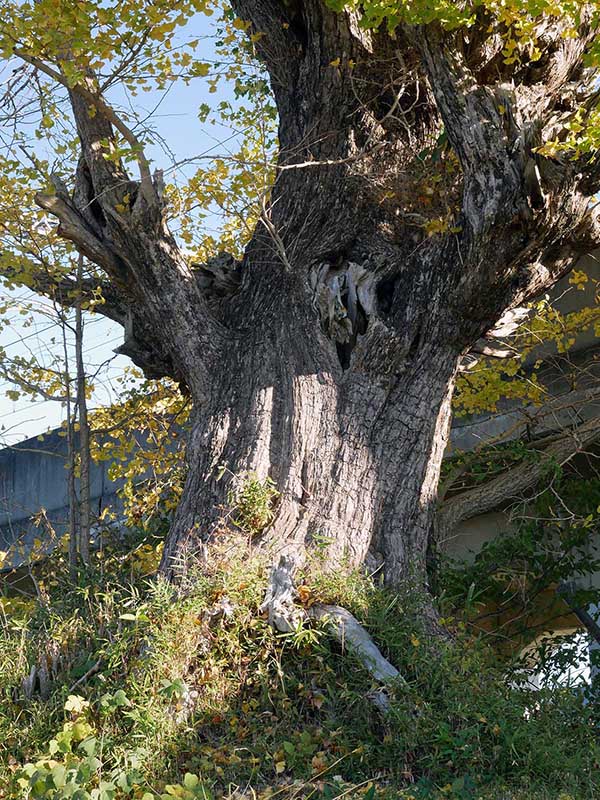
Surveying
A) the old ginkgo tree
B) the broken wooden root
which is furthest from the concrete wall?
the broken wooden root

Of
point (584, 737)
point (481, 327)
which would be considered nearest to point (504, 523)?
point (481, 327)

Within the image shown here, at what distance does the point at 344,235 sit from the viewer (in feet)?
23.9

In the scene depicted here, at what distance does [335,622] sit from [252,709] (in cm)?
70

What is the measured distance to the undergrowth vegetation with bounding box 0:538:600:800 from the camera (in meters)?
4.76

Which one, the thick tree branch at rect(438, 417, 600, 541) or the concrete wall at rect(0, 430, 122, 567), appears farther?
the concrete wall at rect(0, 430, 122, 567)

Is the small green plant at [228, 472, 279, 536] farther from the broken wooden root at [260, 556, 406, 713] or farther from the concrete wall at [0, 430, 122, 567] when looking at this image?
the concrete wall at [0, 430, 122, 567]

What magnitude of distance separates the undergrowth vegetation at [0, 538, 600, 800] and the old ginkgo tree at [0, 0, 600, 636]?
1.79 ft

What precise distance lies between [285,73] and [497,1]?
2412 mm

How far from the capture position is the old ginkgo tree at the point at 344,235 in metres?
6.22

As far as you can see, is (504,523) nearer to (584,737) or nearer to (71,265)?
(584,737)

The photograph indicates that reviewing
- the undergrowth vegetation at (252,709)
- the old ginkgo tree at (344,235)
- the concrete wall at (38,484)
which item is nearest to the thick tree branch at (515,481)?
the old ginkgo tree at (344,235)

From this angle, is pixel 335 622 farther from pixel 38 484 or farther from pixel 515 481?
pixel 38 484

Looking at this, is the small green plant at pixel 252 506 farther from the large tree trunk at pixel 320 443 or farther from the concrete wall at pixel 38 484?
the concrete wall at pixel 38 484

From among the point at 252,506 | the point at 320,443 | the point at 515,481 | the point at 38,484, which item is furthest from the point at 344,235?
the point at 38,484
